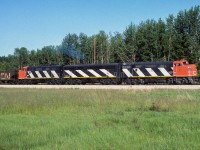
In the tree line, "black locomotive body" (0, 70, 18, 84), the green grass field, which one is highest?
the tree line

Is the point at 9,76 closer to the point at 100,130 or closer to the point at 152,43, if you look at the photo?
the point at 152,43

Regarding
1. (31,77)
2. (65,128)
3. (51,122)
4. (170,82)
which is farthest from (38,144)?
(31,77)

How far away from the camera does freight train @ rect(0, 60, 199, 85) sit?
3994cm

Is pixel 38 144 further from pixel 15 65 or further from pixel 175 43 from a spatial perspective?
pixel 15 65

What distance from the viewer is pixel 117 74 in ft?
146

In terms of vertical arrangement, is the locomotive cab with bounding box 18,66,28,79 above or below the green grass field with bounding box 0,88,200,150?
above

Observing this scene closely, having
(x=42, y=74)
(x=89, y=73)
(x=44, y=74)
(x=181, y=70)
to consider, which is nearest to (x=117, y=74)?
(x=89, y=73)

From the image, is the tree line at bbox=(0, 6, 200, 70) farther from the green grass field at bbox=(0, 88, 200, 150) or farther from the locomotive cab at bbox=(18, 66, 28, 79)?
the green grass field at bbox=(0, 88, 200, 150)

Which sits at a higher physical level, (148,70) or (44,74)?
(148,70)

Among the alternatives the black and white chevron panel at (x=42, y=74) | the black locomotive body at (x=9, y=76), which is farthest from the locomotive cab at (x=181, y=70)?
the black locomotive body at (x=9, y=76)

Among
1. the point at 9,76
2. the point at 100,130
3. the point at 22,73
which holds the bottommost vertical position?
the point at 100,130

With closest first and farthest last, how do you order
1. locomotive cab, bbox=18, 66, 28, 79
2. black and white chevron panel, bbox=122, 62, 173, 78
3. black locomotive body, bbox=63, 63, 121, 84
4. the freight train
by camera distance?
the freight train < black and white chevron panel, bbox=122, 62, 173, 78 < black locomotive body, bbox=63, 63, 121, 84 < locomotive cab, bbox=18, 66, 28, 79

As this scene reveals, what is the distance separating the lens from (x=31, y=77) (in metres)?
55.3

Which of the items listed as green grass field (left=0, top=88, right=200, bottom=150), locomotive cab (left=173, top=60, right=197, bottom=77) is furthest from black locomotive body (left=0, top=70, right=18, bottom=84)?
green grass field (left=0, top=88, right=200, bottom=150)
